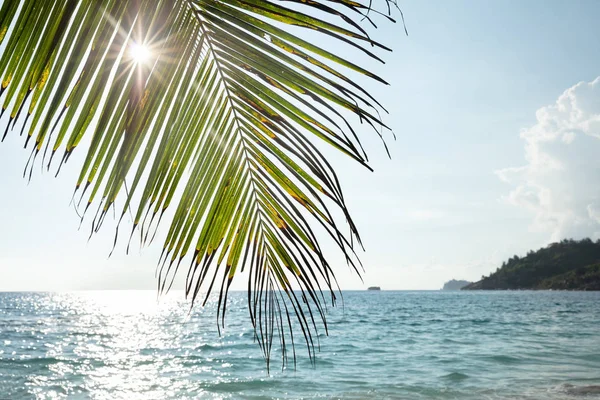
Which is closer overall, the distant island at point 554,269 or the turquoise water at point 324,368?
the turquoise water at point 324,368

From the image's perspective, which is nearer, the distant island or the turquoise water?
the turquoise water

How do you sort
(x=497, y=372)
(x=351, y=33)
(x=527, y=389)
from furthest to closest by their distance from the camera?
(x=497, y=372)
(x=527, y=389)
(x=351, y=33)

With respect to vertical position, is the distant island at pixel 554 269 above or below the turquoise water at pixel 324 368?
above

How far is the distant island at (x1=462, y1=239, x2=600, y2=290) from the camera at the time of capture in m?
105

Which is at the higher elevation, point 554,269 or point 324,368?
point 554,269

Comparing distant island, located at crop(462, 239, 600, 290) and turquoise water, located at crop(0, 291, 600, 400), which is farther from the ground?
distant island, located at crop(462, 239, 600, 290)

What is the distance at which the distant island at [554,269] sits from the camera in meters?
105

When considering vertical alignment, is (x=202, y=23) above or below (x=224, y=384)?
above

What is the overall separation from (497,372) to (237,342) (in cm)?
1085

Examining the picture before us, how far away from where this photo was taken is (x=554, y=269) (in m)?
117

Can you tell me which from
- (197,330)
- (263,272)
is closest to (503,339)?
(197,330)

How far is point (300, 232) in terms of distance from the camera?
1.00 m

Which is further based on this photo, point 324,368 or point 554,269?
point 554,269

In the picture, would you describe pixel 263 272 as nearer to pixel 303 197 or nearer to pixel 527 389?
pixel 303 197
